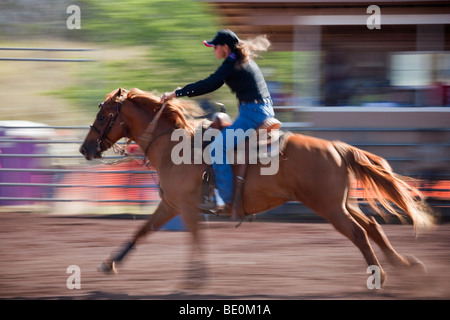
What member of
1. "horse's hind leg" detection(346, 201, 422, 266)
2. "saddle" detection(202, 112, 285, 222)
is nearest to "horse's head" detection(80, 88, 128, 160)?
"saddle" detection(202, 112, 285, 222)

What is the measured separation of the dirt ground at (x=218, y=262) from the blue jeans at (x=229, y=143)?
2.53 ft

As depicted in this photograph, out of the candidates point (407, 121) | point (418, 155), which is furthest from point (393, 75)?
point (418, 155)

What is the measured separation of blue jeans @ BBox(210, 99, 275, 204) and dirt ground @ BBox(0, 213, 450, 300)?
770 millimetres

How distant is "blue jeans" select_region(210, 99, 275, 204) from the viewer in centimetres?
550

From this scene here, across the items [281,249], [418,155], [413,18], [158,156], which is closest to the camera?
[158,156]

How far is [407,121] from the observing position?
34.0 ft

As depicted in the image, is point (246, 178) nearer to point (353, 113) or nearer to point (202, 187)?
point (202, 187)

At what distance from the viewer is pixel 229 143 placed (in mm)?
5492

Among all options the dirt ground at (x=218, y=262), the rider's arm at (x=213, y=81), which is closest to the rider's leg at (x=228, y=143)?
the rider's arm at (x=213, y=81)

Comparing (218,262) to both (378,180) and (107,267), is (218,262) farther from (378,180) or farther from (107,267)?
(378,180)

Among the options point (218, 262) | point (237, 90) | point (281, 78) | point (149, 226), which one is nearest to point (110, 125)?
point (149, 226)

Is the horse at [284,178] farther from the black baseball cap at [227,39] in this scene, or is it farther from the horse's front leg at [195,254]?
the black baseball cap at [227,39]

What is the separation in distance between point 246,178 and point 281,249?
204cm

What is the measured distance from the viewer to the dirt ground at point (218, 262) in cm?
537
